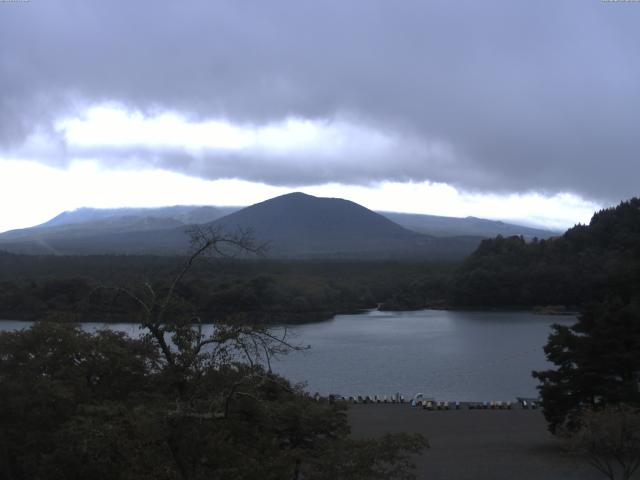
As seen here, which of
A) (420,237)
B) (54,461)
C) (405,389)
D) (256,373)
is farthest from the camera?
(420,237)

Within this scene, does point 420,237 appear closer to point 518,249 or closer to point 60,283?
point 518,249

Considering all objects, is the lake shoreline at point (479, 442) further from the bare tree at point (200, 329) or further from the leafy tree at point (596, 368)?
the bare tree at point (200, 329)

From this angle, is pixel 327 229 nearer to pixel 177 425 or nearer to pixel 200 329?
pixel 200 329

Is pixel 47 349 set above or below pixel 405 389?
above

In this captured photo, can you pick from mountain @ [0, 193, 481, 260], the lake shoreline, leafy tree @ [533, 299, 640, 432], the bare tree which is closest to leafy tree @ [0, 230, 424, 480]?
the bare tree

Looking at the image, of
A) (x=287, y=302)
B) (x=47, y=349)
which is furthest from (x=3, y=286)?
(x=47, y=349)

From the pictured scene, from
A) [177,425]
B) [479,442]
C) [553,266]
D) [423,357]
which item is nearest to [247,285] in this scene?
[423,357]
